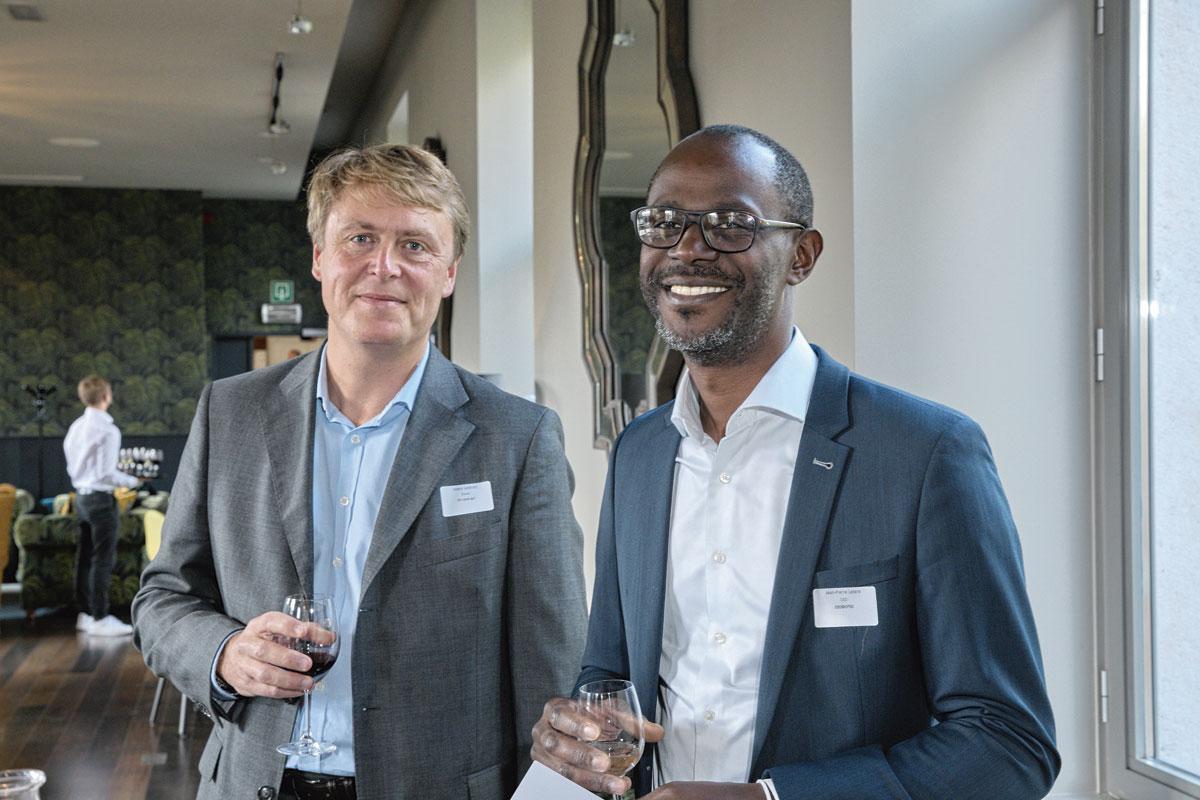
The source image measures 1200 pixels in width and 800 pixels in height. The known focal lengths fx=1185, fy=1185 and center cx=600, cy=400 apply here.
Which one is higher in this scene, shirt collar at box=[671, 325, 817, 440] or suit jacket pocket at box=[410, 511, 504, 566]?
shirt collar at box=[671, 325, 817, 440]

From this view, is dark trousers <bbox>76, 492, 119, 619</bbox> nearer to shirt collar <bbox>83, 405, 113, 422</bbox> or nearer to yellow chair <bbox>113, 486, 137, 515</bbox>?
yellow chair <bbox>113, 486, 137, 515</bbox>

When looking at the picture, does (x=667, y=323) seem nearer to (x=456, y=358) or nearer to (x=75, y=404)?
(x=456, y=358)

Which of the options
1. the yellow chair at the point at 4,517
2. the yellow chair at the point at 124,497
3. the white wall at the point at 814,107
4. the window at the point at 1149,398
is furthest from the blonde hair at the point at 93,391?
the window at the point at 1149,398

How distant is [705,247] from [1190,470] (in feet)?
4.37

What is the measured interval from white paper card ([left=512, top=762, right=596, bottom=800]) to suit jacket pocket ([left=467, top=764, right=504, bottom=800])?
20.7 inches

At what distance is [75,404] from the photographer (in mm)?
13906

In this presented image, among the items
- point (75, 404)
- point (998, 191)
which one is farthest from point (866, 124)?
point (75, 404)

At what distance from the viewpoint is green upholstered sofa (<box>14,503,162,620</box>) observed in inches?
368

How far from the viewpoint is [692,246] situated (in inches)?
57.2

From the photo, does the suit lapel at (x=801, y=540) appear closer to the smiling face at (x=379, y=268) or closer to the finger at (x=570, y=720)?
the finger at (x=570, y=720)

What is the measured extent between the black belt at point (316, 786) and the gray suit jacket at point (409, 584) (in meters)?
0.03

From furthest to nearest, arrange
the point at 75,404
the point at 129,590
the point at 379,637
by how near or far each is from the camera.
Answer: the point at 75,404 < the point at 129,590 < the point at 379,637

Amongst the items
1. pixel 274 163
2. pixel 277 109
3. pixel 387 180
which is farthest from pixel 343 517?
pixel 274 163

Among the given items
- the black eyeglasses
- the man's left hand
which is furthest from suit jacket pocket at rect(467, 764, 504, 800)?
the black eyeglasses
